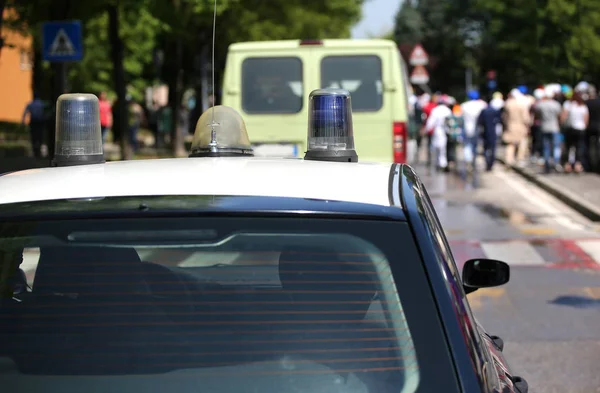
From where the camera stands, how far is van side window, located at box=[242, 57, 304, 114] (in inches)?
595

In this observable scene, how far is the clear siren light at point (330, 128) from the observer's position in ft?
13.7

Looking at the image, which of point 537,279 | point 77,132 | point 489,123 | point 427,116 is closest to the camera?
point 77,132

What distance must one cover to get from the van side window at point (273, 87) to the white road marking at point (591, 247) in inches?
159

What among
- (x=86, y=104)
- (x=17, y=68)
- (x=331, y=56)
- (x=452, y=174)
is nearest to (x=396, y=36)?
(x=17, y=68)

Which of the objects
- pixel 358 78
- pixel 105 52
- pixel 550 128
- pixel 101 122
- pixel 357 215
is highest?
pixel 105 52

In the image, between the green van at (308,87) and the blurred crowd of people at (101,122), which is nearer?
the green van at (308,87)

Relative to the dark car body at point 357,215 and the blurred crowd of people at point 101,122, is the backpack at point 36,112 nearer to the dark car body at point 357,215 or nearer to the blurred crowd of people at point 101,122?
the blurred crowd of people at point 101,122

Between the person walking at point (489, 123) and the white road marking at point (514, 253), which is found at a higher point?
the person walking at point (489, 123)

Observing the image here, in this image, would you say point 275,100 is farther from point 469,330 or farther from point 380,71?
point 469,330

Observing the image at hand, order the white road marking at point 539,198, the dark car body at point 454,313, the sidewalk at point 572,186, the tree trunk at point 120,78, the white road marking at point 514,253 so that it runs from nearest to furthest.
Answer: the dark car body at point 454,313 < the white road marking at point 514,253 < the white road marking at point 539,198 < the sidewalk at point 572,186 < the tree trunk at point 120,78

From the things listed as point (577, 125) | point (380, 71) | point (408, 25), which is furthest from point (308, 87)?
point (408, 25)

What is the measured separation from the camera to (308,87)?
15.1 m

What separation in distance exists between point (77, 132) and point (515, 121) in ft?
74.9

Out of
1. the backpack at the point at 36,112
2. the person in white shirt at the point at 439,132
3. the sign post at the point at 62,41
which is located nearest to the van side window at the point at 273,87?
the sign post at the point at 62,41
